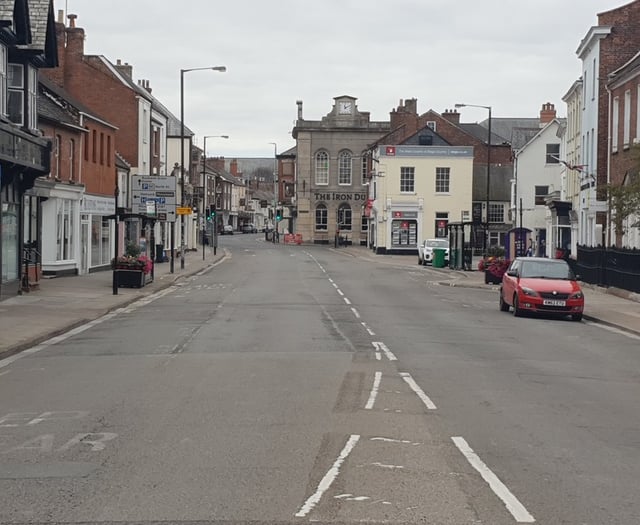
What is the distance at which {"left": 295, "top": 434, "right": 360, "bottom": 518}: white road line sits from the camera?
649 centimetres

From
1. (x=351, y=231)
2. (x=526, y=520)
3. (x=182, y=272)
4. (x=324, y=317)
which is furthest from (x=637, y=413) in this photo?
(x=351, y=231)

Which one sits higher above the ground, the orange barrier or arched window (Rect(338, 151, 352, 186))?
arched window (Rect(338, 151, 352, 186))

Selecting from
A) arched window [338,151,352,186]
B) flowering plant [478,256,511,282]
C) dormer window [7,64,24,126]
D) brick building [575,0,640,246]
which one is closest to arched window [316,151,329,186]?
arched window [338,151,352,186]

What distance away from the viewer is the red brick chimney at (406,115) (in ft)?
270

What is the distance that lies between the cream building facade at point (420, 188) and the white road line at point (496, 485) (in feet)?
208

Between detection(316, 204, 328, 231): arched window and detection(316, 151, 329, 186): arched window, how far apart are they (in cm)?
257

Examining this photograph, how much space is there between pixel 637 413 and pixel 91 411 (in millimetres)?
6394

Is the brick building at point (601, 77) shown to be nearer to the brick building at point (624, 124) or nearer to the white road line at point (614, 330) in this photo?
the brick building at point (624, 124)

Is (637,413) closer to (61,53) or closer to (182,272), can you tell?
(182,272)

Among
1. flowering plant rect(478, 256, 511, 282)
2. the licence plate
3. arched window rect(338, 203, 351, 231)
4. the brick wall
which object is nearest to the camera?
the licence plate

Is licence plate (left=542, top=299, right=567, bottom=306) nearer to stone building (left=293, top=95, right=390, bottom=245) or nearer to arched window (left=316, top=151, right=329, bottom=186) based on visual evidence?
stone building (left=293, top=95, right=390, bottom=245)

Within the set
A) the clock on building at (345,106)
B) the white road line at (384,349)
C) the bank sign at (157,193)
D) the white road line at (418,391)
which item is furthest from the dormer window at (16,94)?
the clock on building at (345,106)

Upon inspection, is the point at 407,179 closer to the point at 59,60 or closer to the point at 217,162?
the point at 59,60

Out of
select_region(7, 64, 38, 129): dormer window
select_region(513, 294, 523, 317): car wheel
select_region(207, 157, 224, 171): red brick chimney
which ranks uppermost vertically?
select_region(207, 157, 224, 171): red brick chimney
